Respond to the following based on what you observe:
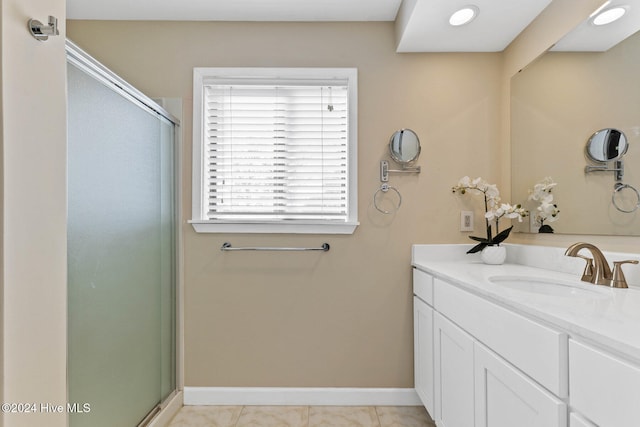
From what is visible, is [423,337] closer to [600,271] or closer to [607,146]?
[600,271]

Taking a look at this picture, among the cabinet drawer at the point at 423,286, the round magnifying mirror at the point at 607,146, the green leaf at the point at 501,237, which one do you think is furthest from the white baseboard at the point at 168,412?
the round magnifying mirror at the point at 607,146

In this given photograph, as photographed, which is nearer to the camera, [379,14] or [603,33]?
[603,33]

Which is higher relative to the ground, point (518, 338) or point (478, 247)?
point (478, 247)

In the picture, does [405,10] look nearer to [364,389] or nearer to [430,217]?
[430,217]

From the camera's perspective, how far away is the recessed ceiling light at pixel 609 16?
1297 mm

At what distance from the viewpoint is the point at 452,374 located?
4.72 feet

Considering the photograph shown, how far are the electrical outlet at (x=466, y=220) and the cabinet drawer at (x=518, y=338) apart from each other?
2.40 feet

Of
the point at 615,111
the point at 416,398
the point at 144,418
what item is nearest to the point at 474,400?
the point at 416,398

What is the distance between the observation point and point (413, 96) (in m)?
2.05

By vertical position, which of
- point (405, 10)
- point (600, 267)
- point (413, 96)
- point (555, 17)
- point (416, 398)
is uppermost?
point (405, 10)

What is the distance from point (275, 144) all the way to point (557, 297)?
1559 millimetres

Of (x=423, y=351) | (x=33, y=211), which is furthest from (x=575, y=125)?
(x=33, y=211)

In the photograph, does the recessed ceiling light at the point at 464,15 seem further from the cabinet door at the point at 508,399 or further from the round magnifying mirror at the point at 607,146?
the cabinet door at the point at 508,399

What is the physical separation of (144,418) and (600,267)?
81.4 inches
